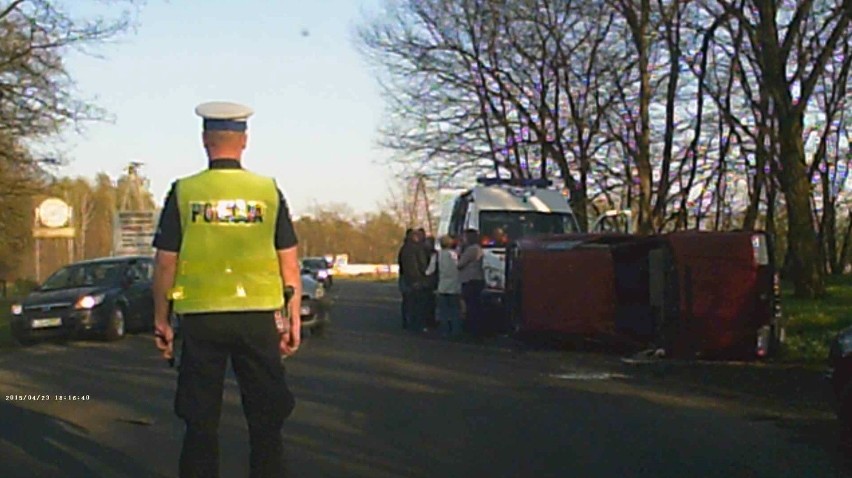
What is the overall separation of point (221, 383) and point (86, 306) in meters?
16.9

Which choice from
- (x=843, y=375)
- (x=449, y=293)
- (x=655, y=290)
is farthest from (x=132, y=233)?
(x=843, y=375)

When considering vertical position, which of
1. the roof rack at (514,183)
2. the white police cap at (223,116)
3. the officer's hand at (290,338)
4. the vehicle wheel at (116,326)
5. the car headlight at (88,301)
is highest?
the roof rack at (514,183)

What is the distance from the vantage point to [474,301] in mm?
21031

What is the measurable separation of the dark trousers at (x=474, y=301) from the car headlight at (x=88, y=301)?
6385 millimetres

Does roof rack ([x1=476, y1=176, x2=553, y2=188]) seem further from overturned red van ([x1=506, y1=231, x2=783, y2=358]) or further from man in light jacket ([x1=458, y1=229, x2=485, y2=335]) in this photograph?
overturned red van ([x1=506, y1=231, x2=783, y2=358])

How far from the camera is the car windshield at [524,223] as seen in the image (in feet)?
78.3

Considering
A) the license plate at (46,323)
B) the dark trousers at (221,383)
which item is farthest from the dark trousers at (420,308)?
the dark trousers at (221,383)

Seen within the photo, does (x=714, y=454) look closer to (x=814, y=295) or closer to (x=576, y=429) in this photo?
(x=576, y=429)

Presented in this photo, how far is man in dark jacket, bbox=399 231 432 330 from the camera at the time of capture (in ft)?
74.0

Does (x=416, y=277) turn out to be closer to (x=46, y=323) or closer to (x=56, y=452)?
(x=46, y=323)

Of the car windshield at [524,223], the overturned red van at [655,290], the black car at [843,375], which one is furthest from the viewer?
the car windshield at [524,223]

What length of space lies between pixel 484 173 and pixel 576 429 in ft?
108

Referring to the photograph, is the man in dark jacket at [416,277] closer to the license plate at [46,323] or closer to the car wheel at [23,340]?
the license plate at [46,323]

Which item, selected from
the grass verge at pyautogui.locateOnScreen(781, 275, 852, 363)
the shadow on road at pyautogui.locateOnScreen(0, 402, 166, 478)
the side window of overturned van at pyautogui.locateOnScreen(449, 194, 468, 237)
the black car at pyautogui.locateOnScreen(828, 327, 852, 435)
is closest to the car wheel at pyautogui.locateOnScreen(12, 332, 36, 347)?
the side window of overturned van at pyautogui.locateOnScreen(449, 194, 468, 237)
